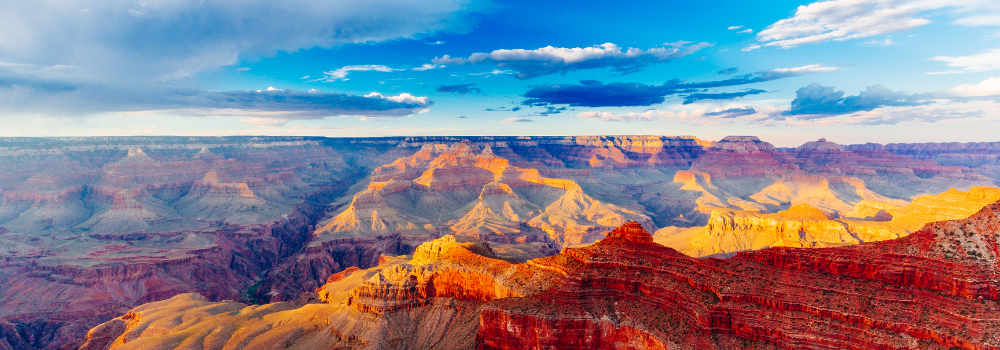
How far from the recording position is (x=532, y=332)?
39188 millimetres

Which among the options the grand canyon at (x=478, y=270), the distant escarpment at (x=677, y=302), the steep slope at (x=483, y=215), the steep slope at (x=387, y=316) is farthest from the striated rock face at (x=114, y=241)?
the distant escarpment at (x=677, y=302)

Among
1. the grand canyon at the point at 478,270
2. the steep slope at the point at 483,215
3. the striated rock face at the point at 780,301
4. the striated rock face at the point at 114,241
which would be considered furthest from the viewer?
the steep slope at the point at 483,215

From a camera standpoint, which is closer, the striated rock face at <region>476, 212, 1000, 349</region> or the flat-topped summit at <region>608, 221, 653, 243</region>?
the striated rock face at <region>476, 212, 1000, 349</region>

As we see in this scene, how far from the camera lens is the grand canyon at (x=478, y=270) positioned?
31.5 metres

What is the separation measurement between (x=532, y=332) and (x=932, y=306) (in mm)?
27176

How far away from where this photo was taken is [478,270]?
183ft

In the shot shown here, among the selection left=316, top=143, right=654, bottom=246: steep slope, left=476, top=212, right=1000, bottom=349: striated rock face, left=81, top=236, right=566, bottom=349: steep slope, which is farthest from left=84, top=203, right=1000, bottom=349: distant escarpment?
left=316, top=143, right=654, bottom=246: steep slope

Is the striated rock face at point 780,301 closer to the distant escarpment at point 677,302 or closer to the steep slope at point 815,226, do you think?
the distant escarpment at point 677,302

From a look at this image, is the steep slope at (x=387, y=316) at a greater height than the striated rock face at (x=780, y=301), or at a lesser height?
lesser

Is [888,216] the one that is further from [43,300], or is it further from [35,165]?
[35,165]

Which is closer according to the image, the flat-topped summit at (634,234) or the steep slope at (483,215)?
the flat-topped summit at (634,234)

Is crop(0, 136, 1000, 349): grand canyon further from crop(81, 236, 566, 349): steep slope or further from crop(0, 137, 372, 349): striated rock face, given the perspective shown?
crop(0, 137, 372, 349): striated rock face

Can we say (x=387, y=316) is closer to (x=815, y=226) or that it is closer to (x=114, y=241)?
A: (x=815, y=226)

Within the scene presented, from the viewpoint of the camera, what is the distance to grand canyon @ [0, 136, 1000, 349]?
3148 centimetres
